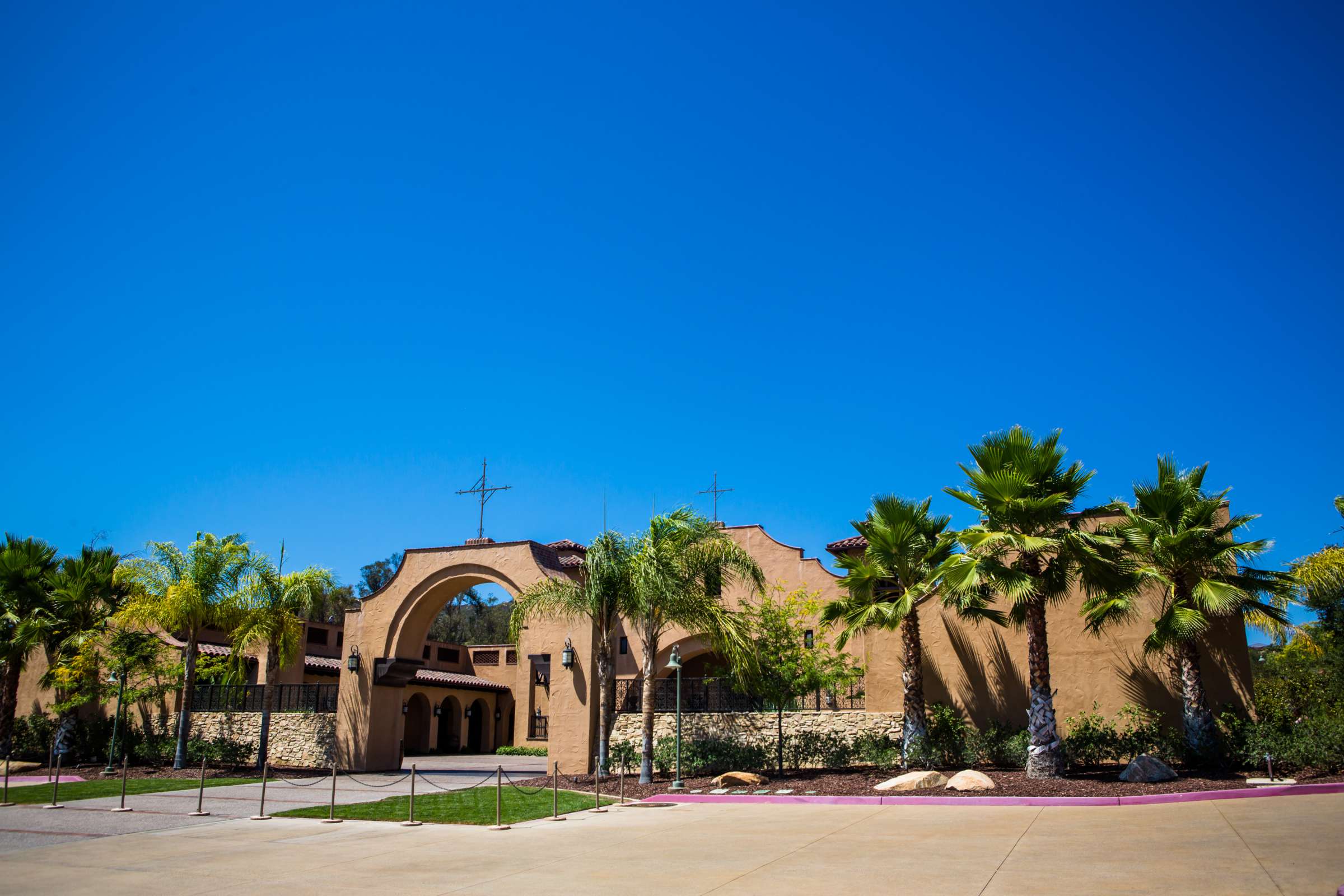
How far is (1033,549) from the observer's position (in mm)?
17250

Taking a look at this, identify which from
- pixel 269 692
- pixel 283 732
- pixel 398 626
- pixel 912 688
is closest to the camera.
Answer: pixel 912 688

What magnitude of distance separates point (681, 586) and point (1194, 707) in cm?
1017

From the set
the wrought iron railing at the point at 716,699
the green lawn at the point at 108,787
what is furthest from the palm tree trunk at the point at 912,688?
the green lawn at the point at 108,787

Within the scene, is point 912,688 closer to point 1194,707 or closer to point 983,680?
point 983,680

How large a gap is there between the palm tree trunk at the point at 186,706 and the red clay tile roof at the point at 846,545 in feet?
65.7

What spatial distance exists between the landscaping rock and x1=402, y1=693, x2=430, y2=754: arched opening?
2789 cm

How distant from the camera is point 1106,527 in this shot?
18703 millimetres

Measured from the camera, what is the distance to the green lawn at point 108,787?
18734mm

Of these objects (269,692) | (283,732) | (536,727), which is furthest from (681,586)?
(536,727)

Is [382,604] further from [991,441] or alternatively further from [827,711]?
[991,441]

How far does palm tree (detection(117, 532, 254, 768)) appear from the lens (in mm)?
24984

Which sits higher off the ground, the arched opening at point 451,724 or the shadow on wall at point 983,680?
the shadow on wall at point 983,680

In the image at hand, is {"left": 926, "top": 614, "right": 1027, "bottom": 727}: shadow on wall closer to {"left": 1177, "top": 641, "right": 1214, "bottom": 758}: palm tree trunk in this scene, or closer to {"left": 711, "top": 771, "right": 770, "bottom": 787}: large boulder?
{"left": 1177, "top": 641, "right": 1214, "bottom": 758}: palm tree trunk

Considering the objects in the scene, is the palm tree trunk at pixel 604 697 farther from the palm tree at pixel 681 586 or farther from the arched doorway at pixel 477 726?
the arched doorway at pixel 477 726
